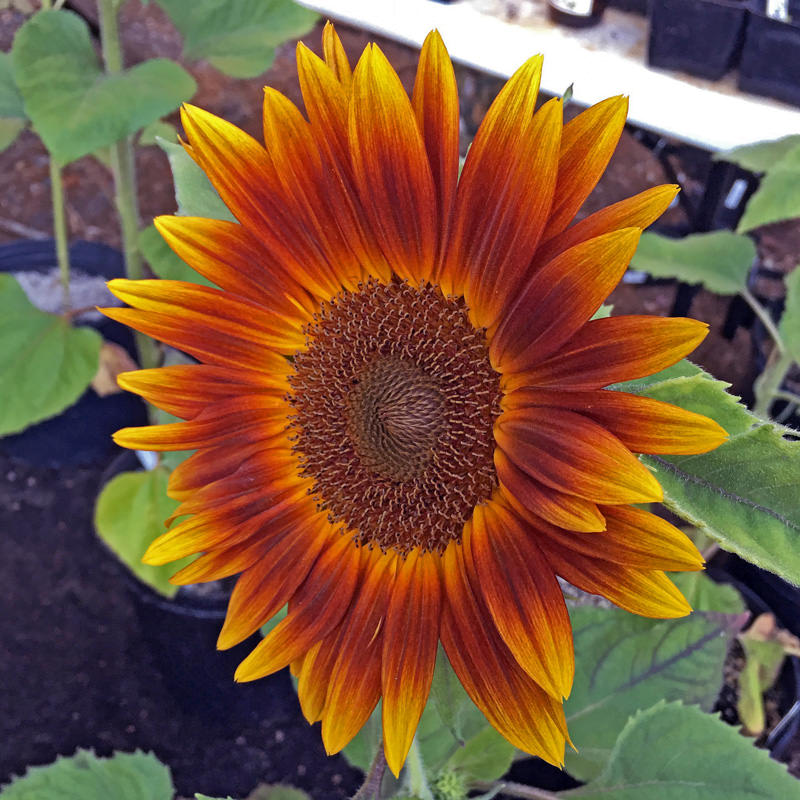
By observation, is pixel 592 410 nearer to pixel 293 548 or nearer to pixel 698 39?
pixel 293 548

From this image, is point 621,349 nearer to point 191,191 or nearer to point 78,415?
point 191,191

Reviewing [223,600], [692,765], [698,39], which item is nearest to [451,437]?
[692,765]

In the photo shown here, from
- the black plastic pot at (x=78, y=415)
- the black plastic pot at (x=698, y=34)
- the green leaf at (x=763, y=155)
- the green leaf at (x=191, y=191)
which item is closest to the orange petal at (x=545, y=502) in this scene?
the green leaf at (x=191, y=191)

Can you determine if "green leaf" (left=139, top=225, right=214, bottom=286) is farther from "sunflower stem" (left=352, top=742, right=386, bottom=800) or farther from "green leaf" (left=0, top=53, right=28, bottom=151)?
"sunflower stem" (left=352, top=742, right=386, bottom=800)

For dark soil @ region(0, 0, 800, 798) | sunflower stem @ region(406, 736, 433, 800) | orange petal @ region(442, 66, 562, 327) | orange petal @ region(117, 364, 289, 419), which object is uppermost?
orange petal @ region(442, 66, 562, 327)

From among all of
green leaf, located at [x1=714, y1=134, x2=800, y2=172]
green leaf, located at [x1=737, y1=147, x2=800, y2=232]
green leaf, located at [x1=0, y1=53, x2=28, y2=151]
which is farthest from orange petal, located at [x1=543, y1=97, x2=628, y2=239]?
green leaf, located at [x1=0, y1=53, x2=28, y2=151]

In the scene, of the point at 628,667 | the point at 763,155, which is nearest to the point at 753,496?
the point at 628,667
